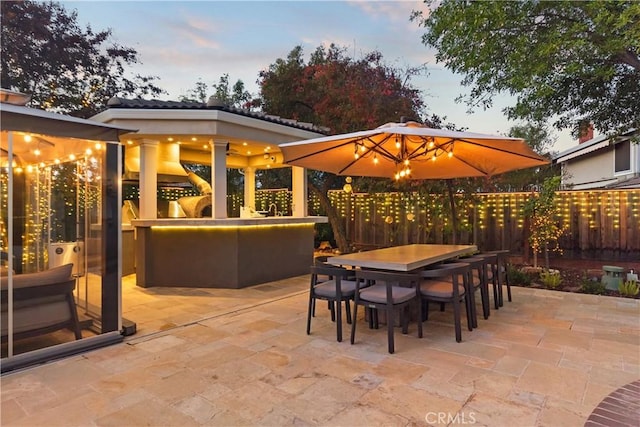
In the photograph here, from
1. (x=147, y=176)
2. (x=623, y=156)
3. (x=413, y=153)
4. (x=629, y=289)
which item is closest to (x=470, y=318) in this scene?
(x=413, y=153)

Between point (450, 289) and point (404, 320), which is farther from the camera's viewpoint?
point (404, 320)

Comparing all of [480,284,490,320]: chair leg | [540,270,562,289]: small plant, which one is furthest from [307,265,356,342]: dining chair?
[540,270,562,289]: small plant

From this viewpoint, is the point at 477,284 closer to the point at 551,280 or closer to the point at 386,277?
the point at 386,277

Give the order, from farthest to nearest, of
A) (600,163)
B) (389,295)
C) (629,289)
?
(600,163) → (629,289) → (389,295)

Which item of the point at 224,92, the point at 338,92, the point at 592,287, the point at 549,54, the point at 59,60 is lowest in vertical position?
the point at 592,287

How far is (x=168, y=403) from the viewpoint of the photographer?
250cm

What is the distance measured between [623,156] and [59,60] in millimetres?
15411

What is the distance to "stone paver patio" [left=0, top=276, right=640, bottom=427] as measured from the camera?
236 cm

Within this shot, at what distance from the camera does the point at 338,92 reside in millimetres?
8227

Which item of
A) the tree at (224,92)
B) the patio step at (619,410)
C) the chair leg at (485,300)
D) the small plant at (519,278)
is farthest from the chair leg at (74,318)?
the tree at (224,92)

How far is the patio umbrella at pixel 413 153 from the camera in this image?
419 cm

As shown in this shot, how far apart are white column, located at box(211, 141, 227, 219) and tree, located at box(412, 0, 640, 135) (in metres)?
3.97

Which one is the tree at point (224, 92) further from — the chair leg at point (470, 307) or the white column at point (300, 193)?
the chair leg at point (470, 307)

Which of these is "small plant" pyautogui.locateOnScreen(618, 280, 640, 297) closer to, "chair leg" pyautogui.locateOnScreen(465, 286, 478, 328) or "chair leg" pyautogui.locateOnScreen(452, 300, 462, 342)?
"chair leg" pyautogui.locateOnScreen(465, 286, 478, 328)
